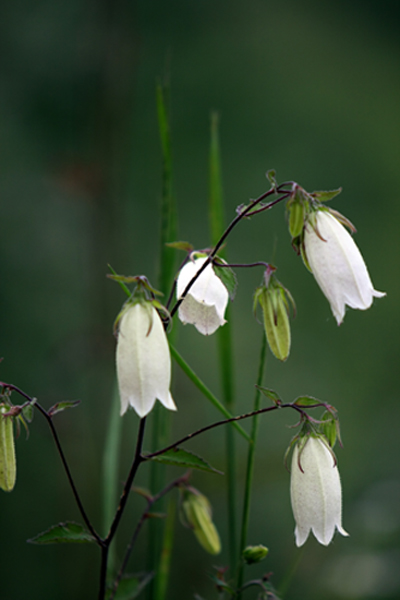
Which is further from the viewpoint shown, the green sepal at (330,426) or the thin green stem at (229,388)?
the thin green stem at (229,388)

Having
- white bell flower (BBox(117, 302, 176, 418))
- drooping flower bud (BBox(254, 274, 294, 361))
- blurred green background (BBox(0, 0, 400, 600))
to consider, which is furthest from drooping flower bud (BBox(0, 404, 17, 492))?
blurred green background (BBox(0, 0, 400, 600))

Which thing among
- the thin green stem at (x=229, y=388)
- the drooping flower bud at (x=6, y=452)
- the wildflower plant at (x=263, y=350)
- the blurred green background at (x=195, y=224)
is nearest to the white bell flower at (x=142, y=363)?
the wildflower plant at (x=263, y=350)

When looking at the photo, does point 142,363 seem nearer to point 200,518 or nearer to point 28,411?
→ point 28,411

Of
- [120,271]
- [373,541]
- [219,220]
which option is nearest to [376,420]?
[373,541]

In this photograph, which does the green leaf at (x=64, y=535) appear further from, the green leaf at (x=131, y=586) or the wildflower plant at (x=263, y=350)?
the green leaf at (x=131, y=586)

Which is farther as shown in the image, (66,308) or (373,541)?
(66,308)

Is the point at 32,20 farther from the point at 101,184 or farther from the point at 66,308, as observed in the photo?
the point at 66,308
